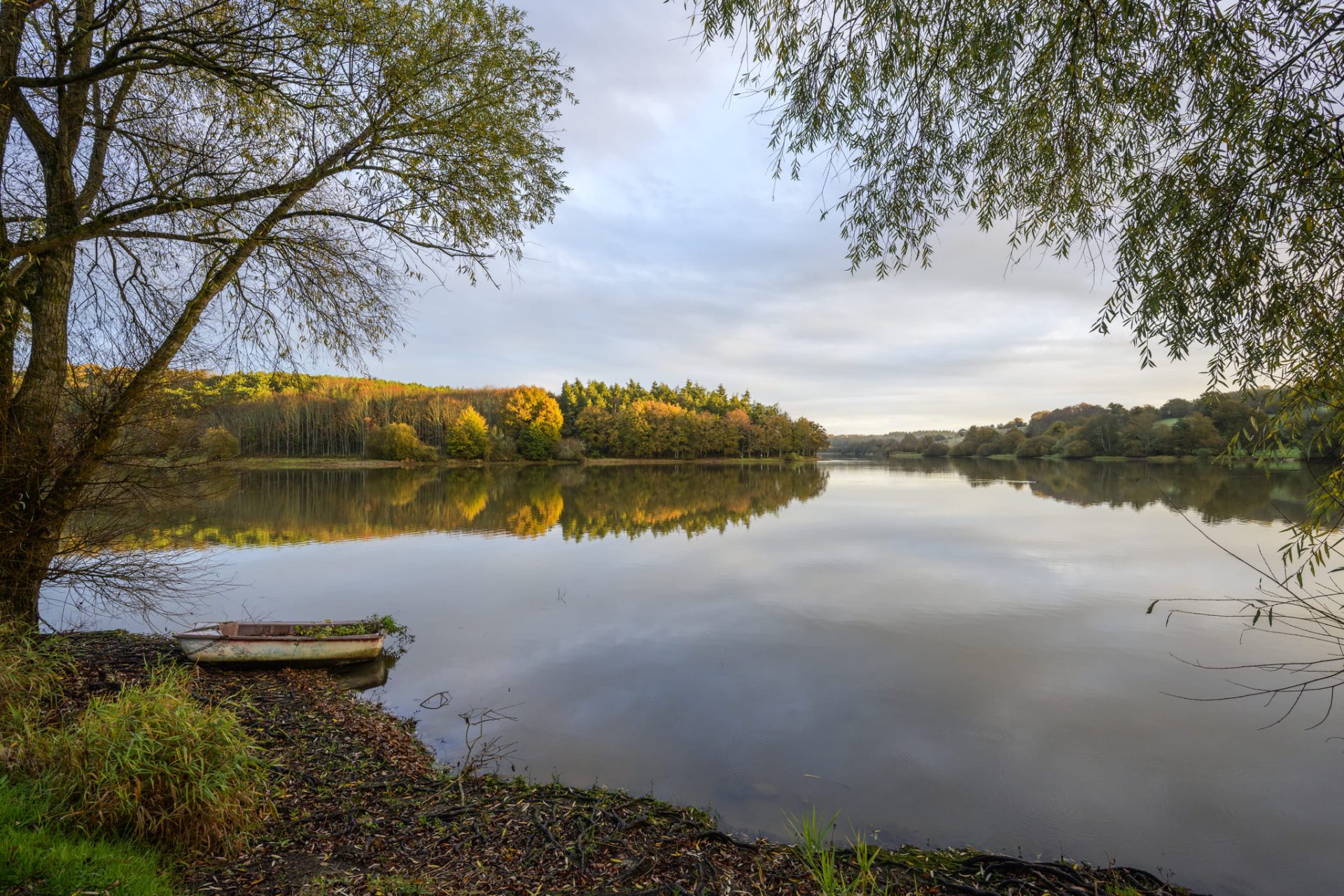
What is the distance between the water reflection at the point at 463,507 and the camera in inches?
805

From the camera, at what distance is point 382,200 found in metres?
6.93

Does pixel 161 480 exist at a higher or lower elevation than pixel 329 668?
higher

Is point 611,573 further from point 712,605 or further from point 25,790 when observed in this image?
point 25,790

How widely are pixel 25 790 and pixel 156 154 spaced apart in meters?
6.26

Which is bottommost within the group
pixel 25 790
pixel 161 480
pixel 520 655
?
pixel 520 655

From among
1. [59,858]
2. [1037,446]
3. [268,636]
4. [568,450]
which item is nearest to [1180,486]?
[268,636]

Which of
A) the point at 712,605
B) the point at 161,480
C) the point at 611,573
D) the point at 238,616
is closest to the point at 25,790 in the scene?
the point at 161,480

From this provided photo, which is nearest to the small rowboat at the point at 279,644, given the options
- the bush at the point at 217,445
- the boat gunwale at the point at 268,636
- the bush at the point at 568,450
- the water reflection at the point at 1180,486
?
the boat gunwale at the point at 268,636

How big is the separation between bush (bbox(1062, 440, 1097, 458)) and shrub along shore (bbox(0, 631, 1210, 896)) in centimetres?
9089

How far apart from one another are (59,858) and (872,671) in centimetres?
873

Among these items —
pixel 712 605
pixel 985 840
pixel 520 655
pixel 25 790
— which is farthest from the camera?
pixel 712 605

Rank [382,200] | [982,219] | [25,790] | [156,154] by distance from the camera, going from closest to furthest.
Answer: [25,790] → [982,219] → [156,154] → [382,200]

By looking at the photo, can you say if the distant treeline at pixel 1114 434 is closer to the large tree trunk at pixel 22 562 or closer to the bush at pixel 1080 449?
the bush at pixel 1080 449

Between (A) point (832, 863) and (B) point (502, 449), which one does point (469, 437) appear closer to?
(B) point (502, 449)
